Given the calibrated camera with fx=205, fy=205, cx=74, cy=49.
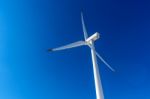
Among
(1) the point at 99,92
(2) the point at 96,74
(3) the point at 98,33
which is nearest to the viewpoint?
(1) the point at 99,92

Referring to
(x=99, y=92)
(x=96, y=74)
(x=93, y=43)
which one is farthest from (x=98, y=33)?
(x=99, y=92)

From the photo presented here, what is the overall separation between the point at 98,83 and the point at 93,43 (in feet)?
30.1

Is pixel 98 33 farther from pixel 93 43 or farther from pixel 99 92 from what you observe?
pixel 99 92

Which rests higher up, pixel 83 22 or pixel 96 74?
pixel 83 22

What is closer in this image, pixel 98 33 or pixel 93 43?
pixel 98 33

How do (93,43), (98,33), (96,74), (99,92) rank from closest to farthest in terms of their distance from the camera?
(99,92)
(96,74)
(98,33)
(93,43)

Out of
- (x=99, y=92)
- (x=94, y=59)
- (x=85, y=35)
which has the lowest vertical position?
(x=99, y=92)

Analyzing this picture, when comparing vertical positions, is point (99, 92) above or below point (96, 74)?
below

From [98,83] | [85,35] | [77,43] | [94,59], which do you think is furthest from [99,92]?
[85,35]

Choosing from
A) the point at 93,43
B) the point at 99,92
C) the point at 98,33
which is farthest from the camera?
the point at 93,43

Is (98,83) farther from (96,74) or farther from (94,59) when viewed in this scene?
(94,59)

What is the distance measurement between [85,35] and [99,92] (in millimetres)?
12422

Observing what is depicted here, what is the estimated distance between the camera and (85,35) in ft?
130

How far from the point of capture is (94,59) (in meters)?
35.4
